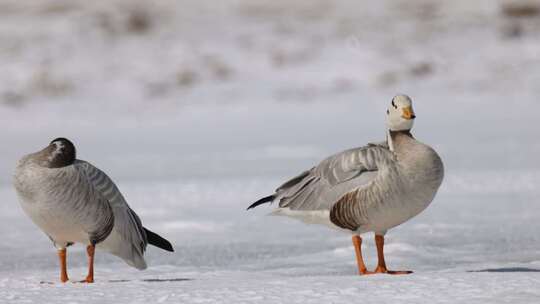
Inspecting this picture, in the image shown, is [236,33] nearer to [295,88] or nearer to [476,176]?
[295,88]

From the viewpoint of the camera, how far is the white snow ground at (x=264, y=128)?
621 cm

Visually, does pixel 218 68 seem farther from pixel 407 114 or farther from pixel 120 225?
pixel 407 114

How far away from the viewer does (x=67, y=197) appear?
19.0 feet

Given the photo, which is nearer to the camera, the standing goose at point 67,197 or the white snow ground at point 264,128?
the standing goose at point 67,197

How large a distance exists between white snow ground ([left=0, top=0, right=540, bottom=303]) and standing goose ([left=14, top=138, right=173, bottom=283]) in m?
0.48

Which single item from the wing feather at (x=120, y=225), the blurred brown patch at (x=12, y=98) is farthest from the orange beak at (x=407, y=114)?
the blurred brown patch at (x=12, y=98)

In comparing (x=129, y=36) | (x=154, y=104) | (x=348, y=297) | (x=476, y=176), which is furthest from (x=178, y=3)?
(x=348, y=297)

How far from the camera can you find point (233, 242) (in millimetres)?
8828

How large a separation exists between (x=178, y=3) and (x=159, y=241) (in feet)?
127

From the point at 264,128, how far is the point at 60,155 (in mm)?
16319

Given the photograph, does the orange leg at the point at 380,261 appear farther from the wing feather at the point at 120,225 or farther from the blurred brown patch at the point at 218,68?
the blurred brown patch at the point at 218,68

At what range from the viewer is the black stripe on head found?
19.3ft

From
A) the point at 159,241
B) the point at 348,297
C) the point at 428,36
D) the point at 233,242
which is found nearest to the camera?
the point at 348,297

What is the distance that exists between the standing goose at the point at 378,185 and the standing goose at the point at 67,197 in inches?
54.6
